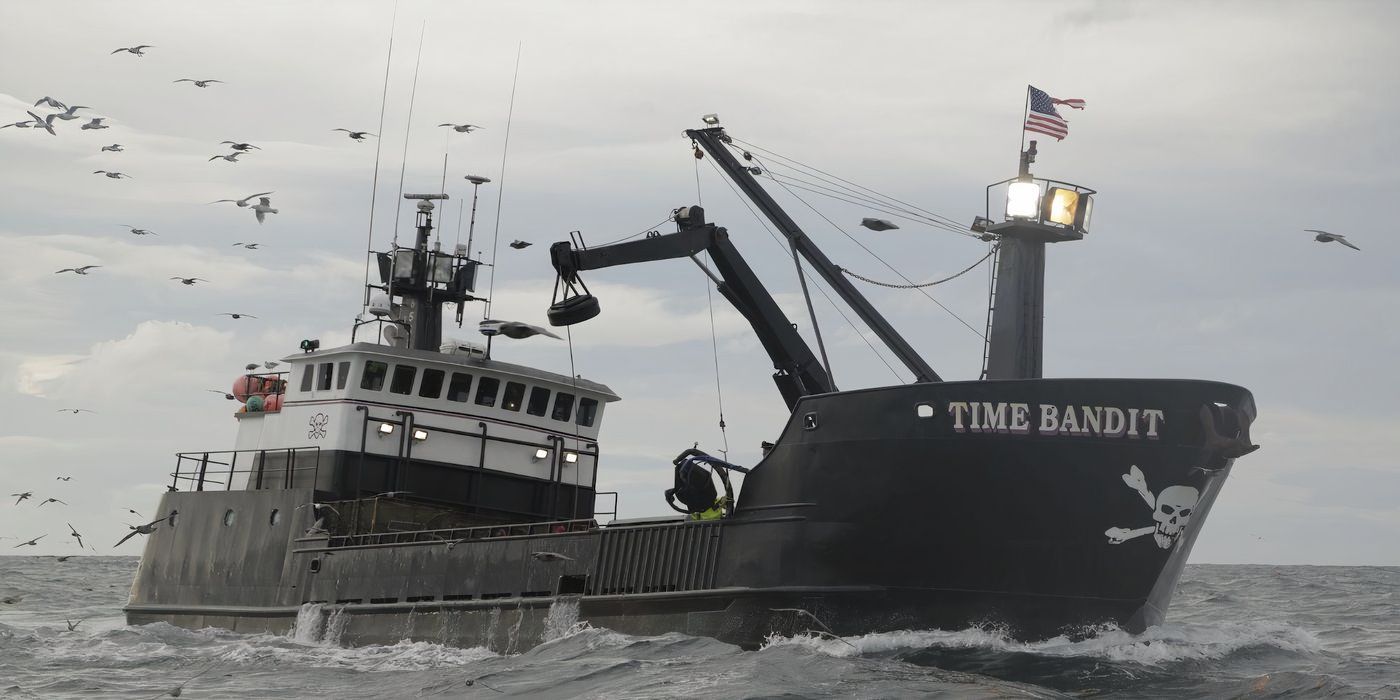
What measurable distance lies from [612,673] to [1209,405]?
726 cm

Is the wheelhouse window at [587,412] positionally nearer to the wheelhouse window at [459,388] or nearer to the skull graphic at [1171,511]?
the wheelhouse window at [459,388]

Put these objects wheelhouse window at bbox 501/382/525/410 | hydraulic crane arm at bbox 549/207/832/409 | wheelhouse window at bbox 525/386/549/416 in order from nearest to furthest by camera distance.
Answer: hydraulic crane arm at bbox 549/207/832/409
wheelhouse window at bbox 501/382/525/410
wheelhouse window at bbox 525/386/549/416

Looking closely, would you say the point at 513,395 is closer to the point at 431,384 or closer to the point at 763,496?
the point at 431,384

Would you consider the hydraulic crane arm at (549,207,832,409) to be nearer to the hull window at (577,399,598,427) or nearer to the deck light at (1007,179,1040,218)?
the deck light at (1007,179,1040,218)

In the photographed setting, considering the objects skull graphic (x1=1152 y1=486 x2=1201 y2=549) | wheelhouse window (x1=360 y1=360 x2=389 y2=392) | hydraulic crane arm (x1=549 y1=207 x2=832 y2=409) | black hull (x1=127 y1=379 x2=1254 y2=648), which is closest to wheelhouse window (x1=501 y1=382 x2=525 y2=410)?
wheelhouse window (x1=360 y1=360 x2=389 y2=392)

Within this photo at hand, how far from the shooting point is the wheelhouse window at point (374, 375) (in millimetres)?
24266

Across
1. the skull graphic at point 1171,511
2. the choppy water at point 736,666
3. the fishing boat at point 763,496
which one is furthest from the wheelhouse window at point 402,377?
the skull graphic at point 1171,511

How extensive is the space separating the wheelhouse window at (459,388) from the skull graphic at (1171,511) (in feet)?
42.2

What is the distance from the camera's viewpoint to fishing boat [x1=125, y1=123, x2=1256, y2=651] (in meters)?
15.4

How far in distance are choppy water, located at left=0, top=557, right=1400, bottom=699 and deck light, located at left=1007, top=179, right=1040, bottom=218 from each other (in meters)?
5.33

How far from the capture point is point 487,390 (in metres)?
24.8

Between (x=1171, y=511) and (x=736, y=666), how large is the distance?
5.28 m

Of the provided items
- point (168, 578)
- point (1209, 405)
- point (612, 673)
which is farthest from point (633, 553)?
point (168, 578)

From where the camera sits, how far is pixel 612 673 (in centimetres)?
1502
